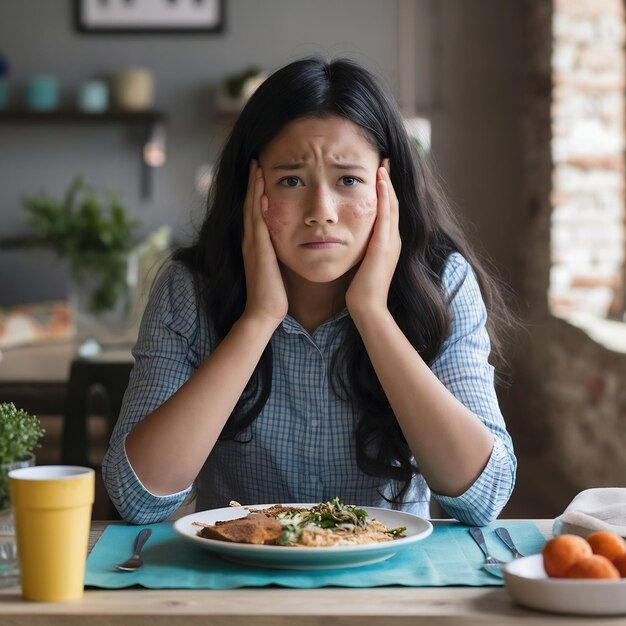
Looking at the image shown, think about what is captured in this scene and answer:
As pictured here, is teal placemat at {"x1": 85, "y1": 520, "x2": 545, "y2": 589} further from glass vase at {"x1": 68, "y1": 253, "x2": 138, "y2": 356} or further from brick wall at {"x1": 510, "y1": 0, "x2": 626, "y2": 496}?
brick wall at {"x1": 510, "y1": 0, "x2": 626, "y2": 496}

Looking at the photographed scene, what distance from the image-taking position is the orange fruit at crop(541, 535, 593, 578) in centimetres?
91

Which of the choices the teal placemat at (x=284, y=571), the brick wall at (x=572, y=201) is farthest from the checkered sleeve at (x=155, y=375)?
the brick wall at (x=572, y=201)

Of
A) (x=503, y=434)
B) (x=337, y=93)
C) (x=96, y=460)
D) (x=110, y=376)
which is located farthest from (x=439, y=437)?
(x=96, y=460)

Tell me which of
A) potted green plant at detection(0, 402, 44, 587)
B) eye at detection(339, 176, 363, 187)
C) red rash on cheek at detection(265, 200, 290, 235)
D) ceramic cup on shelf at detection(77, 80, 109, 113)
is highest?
ceramic cup on shelf at detection(77, 80, 109, 113)

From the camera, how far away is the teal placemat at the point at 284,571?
98cm

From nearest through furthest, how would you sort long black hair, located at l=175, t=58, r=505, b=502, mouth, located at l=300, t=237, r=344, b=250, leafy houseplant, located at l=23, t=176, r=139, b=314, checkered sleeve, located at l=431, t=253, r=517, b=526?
checkered sleeve, located at l=431, t=253, r=517, b=526, mouth, located at l=300, t=237, r=344, b=250, long black hair, located at l=175, t=58, r=505, b=502, leafy houseplant, located at l=23, t=176, r=139, b=314

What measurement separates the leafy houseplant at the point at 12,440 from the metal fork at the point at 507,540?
0.51 m

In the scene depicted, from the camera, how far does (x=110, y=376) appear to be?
2723 mm

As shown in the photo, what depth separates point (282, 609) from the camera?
2.93 ft

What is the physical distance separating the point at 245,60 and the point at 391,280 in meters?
4.02

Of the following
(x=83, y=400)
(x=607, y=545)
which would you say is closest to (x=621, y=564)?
(x=607, y=545)

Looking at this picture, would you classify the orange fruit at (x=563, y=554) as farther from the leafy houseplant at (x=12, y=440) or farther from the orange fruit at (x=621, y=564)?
the leafy houseplant at (x=12, y=440)

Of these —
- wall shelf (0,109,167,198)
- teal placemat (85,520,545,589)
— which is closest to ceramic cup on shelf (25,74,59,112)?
wall shelf (0,109,167,198)

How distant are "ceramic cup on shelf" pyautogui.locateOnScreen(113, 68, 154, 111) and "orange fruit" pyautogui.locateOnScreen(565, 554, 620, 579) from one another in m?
4.60
